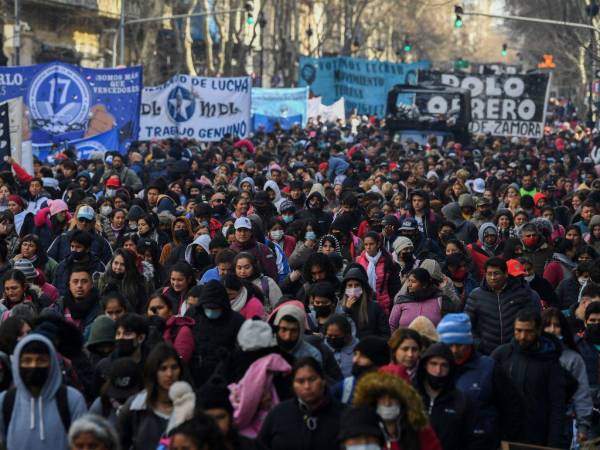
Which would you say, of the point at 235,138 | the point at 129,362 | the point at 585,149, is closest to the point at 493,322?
the point at 129,362

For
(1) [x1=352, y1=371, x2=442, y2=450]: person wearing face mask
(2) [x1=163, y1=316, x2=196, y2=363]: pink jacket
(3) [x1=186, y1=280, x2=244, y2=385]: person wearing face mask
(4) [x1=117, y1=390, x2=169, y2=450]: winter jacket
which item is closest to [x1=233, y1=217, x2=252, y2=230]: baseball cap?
(3) [x1=186, y1=280, x2=244, y2=385]: person wearing face mask

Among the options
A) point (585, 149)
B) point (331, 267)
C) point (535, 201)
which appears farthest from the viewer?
point (585, 149)

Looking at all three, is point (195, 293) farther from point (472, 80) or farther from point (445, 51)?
point (445, 51)

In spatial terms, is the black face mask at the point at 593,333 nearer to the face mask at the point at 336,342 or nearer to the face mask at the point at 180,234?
the face mask at the point at 336,342

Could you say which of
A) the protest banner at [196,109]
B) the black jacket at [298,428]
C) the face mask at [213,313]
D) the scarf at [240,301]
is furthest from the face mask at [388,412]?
the protest banner at [196,109]

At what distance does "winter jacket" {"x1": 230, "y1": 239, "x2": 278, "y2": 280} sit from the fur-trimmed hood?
17.7 feet

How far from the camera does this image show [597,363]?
27.2 feet

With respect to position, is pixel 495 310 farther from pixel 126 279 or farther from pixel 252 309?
pixel 126 279

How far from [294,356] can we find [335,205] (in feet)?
33.1

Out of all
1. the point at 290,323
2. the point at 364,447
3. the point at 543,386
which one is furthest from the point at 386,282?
the point at 364,447

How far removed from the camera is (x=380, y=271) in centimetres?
1063

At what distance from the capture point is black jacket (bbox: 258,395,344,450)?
5863mm

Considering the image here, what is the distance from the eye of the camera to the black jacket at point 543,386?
7.29 meters

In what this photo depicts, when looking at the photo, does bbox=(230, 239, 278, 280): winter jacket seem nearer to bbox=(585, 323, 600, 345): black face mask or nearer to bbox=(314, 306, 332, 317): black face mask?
bbox=(314, 306, 332, 317): black face mask
